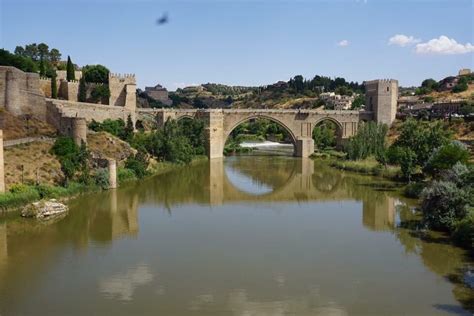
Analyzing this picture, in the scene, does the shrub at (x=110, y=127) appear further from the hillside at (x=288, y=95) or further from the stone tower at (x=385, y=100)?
the hillside at (x=288, y=95)

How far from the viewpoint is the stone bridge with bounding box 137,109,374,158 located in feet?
→ 114

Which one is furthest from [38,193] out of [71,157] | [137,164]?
[137,164]

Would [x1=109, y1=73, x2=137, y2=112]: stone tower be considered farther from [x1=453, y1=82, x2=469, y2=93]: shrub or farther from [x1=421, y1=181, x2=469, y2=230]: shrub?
[x1=453, y1=82, x2=469, y2=93]: shrub

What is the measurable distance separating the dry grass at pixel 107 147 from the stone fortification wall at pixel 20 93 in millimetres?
2626

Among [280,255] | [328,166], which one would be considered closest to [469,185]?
[280,255]

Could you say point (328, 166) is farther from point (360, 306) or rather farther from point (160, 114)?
point (360, 306)

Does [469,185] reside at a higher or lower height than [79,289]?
higher

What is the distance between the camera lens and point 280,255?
38.9 feet

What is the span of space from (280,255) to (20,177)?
33.8 feet

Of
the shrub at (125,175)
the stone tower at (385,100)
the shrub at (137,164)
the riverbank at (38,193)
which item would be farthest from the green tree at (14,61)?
the stone tower at (385,100)

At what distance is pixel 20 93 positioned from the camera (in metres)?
23.1

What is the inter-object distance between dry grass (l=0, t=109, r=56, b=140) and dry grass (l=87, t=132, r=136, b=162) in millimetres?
1752

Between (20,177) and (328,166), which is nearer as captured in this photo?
(20,177)

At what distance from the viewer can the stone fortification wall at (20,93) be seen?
22.7 meters
